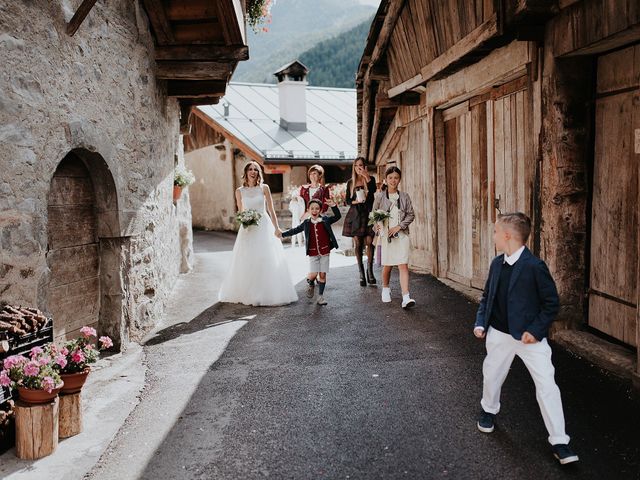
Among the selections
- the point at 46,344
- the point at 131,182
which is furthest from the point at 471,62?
the point at 46,344

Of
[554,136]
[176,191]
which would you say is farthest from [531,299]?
[176,191]

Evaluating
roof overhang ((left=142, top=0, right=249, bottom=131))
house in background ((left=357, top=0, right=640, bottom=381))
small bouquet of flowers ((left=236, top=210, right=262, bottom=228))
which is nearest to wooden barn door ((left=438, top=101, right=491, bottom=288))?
house in background ((left=357, top=0, right=640, bottom=381))

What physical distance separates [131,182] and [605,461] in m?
5.30

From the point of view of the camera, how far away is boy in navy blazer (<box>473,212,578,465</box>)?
349 cm

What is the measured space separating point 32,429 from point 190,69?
5.45 metres

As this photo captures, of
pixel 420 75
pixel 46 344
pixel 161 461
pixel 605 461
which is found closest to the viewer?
pixel 605 461

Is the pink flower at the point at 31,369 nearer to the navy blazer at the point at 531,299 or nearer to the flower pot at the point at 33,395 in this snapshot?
the flower pot at the point at 33,395

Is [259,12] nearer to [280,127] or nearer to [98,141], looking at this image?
[98,141]

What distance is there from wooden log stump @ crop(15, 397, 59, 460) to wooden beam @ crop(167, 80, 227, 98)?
5954 millimetres

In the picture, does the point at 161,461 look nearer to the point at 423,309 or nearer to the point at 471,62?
the point at 423,309

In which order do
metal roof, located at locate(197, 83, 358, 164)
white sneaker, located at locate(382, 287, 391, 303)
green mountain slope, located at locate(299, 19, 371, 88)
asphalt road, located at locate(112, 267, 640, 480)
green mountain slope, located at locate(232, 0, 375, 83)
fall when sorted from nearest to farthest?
asphalt road, located at locate(112, 267, 640, 480)
white sneaker, located at locate(382, 287, 391, 303)
metal roof, located at locate(197, 83, 358, 164)
green mountain slope, located at locate(299, 19, 371, 88)
green mountain slope, located at locate(232, 0, 375, 83)

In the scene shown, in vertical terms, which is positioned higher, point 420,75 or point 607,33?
point 420,75

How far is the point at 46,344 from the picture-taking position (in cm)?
401

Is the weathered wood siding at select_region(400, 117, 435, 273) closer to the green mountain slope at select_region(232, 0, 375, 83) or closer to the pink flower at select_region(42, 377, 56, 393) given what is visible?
the pink flower at select_region(42, 377, 56, 393)
